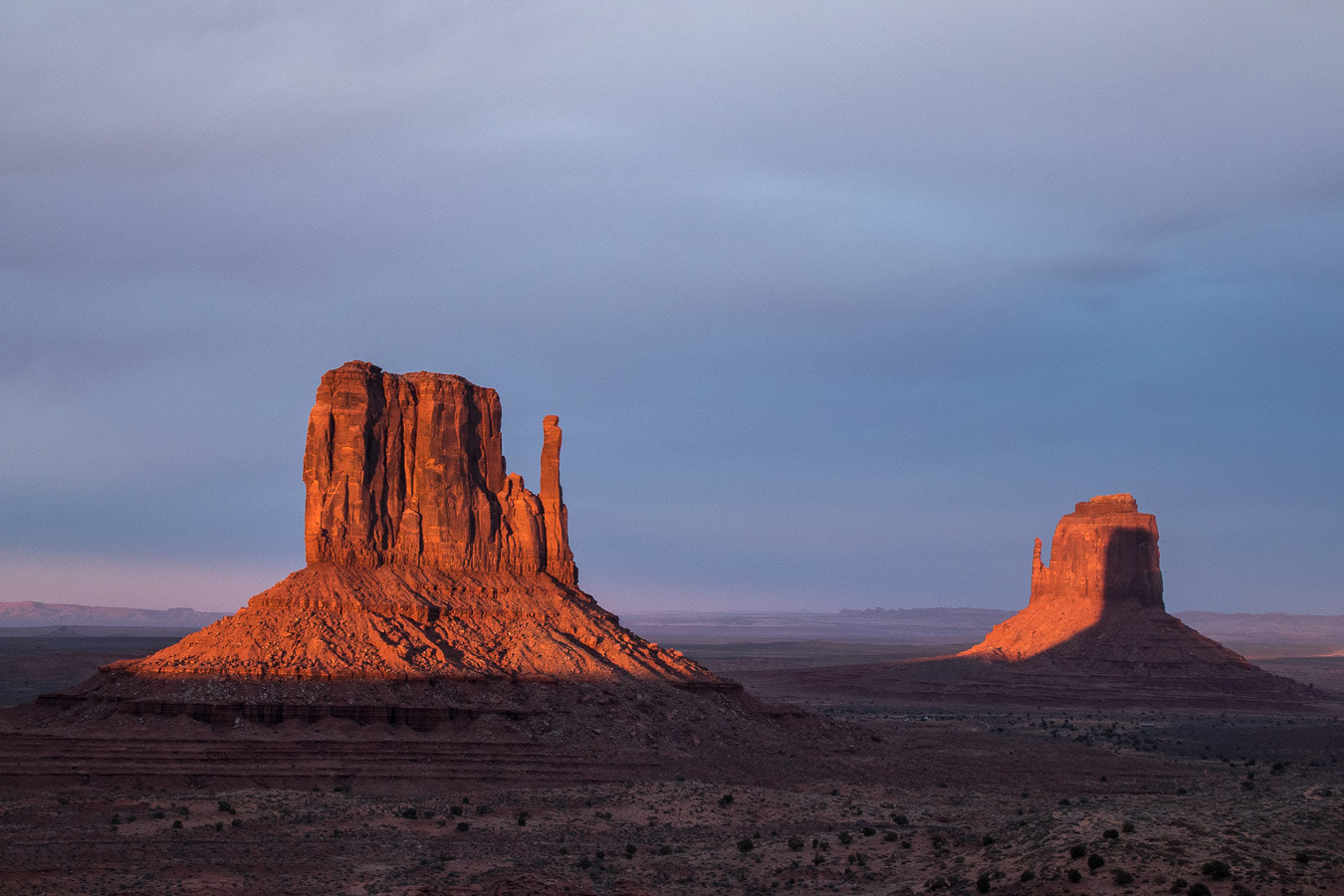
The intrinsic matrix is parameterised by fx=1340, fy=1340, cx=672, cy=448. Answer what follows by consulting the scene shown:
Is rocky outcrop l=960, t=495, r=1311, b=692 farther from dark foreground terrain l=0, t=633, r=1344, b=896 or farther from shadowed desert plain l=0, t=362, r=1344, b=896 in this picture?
dark foreground terrain l=0, t=633, r=1344, b=896

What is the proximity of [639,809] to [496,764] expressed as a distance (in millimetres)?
8273

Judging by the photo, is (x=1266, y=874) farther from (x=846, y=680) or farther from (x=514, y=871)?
(x=846, y=680)

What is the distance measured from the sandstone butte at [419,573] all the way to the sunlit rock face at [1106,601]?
217 feet

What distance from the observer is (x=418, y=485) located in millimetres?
65500

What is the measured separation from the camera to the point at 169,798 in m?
47.8

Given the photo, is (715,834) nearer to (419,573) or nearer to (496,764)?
(496,764)

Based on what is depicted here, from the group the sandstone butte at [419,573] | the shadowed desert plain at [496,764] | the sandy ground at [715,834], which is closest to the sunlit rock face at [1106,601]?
the shadowed desert plain at [496,764]

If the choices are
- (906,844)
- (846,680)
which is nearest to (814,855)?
(906,844)

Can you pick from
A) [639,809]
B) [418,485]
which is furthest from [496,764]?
[418,485]

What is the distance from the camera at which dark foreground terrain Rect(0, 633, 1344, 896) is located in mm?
30062

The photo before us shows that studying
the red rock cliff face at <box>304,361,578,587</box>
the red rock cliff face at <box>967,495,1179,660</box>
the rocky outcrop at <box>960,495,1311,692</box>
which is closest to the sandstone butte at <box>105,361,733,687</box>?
the red rock cliff face at <box>304,361,578,587</box>

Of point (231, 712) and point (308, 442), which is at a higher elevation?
point (308, 442)

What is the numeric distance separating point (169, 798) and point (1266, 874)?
120 feet

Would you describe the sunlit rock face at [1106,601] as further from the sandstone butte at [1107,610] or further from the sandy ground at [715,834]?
the sandy ground at [715,834]
